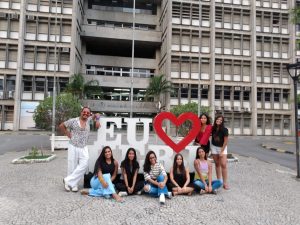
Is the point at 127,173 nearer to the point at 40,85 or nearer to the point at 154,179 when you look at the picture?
the point at 154,179

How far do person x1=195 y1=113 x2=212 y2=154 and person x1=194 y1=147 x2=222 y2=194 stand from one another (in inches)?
10.3

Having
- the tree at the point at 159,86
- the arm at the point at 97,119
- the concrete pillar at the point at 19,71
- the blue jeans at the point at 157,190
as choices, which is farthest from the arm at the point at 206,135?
the concrete pillar at the point at 19,71

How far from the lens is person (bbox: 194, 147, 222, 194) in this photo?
6543 millimetres

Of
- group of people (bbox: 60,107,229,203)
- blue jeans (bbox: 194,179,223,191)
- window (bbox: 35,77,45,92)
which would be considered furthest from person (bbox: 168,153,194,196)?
window (bbox: 35,77,45,92)

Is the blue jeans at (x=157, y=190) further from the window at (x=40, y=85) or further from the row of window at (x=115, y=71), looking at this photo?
the row of window at (x=115, y=71)

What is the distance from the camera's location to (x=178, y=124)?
7215 mm

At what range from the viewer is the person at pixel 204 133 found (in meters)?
7.14

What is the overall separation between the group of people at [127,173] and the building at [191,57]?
2733 cm

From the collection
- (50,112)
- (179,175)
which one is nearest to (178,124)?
(179,175)

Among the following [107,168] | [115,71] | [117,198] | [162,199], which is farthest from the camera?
[115,71]

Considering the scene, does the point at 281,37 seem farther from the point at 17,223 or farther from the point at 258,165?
the point at 17,223

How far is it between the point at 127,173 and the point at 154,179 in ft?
2.12

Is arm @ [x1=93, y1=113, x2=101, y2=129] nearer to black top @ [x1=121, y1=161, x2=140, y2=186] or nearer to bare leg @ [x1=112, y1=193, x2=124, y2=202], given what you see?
black top @ [x1=121, y1=161, x2=140, y2=186]

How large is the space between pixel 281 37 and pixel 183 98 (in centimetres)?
1593
